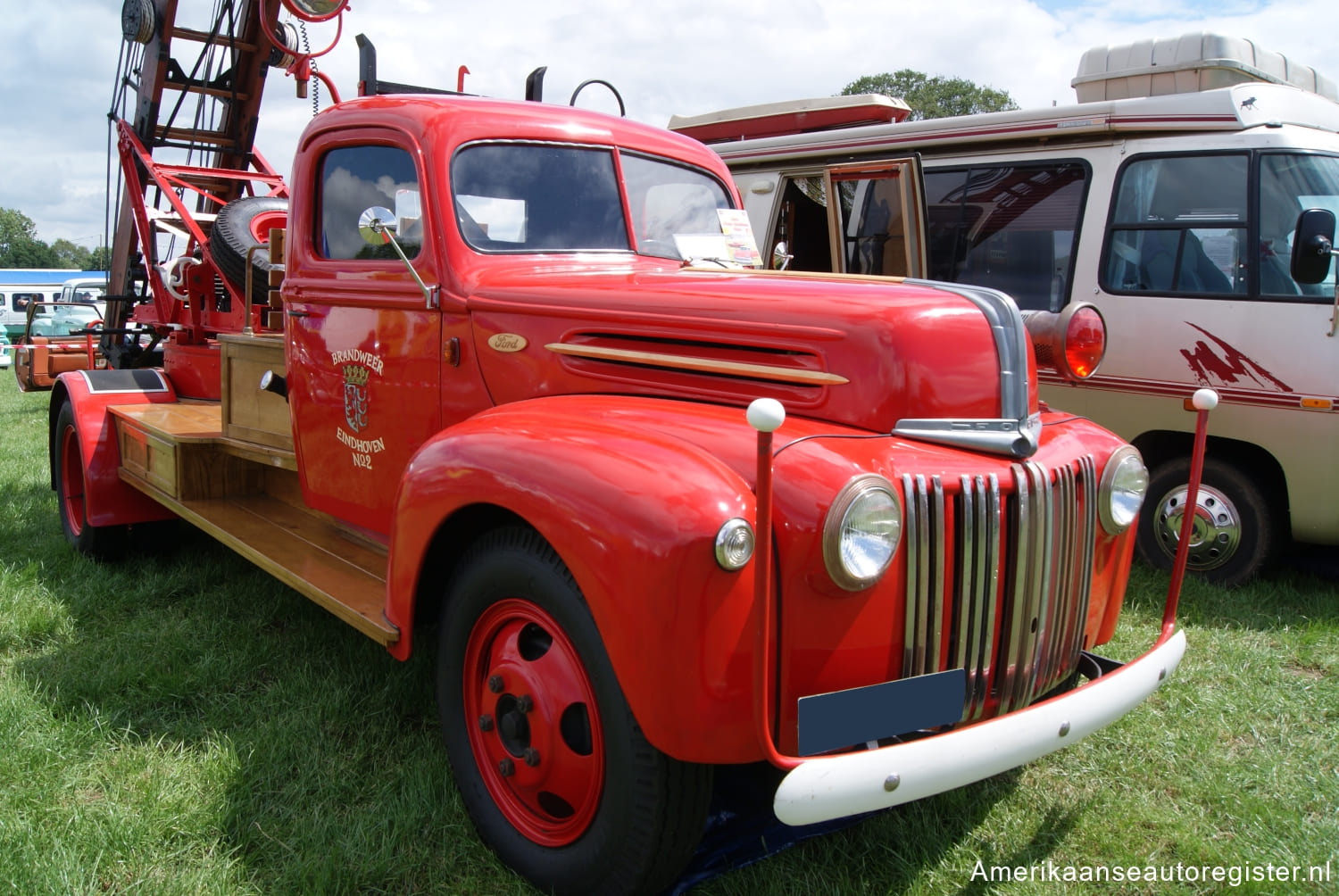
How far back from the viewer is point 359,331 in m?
3.24

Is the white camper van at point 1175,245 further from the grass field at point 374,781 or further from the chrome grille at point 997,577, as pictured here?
the chrome grille at point 997,577

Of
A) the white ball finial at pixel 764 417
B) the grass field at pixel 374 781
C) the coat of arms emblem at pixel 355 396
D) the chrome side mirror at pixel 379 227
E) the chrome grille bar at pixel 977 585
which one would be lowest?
the grass field at pixel 374 781

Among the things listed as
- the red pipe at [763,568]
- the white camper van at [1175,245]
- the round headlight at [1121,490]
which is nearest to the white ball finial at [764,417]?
the red pipe at [763,568]

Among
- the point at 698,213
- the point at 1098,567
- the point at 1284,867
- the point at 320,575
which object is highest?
the point at 698,213

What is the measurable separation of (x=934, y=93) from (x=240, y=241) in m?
28.0

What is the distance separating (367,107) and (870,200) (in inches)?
155

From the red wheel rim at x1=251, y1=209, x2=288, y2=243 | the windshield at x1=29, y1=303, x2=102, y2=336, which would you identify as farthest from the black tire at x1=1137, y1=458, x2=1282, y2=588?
the windshield at x1=29, y1=303, x2=102, y2=336

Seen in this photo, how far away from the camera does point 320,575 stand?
124 inches

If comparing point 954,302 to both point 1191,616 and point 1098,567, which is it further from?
point 1191,616

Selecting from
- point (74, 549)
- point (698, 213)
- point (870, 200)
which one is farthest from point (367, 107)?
point (870, 200)

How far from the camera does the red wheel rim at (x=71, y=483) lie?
509 centimetres

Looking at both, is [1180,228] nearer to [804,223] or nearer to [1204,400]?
[804,223]

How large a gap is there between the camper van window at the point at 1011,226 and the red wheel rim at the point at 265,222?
155 inches

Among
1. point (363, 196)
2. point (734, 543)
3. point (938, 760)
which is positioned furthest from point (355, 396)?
point (938, 760)
